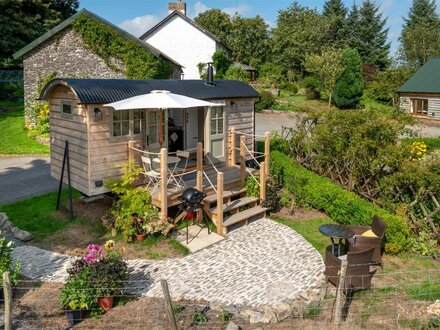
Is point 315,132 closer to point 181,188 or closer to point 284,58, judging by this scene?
point 181,188

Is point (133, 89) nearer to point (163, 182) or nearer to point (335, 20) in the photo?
point (163, 182)

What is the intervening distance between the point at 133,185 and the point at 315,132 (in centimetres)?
657

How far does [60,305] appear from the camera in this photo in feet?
25.8

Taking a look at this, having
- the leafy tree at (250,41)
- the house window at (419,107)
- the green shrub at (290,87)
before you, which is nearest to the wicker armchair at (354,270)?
the house window at (419,107)

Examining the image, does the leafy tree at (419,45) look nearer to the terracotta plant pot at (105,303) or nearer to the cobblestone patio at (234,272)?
the cobblestone patio at (234,272)

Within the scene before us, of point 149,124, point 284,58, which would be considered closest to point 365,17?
point 284,58

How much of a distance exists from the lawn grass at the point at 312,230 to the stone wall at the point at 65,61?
15.4m

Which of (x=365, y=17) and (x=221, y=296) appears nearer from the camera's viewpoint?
(x=221, y=296)

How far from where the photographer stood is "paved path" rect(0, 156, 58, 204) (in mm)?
14180

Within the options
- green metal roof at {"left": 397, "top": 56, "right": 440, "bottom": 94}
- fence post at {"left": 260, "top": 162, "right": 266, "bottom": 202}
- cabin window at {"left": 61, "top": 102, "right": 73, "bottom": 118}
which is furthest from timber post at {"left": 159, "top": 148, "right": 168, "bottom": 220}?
green metal roof at {"left": 397, "top": 56, "right": 440, "bottom": 94}

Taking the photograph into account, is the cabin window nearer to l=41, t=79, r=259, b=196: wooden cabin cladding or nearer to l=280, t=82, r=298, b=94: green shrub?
l=41, t=79, r=259, b=196: wooden cabin cladding

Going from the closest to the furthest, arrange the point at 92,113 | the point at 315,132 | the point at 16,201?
the point at 92,113, the point at 16,201, the point at 315,132

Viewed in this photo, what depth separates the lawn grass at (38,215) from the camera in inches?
440

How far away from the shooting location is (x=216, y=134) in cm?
1388
